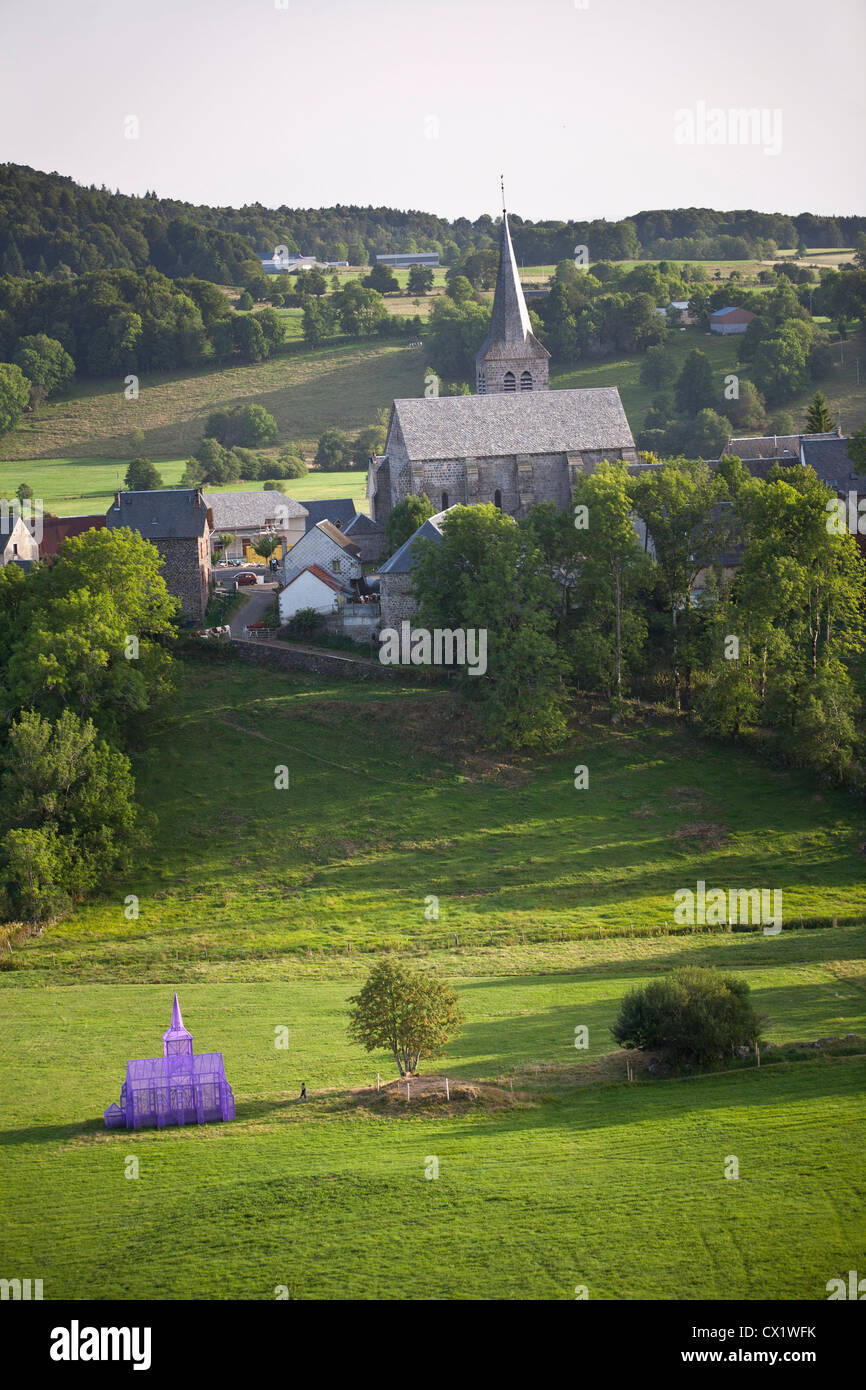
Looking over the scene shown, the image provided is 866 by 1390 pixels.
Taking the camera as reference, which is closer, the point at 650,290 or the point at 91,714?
the point at 91,714

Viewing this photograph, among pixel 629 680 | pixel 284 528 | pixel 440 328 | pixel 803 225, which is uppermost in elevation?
pixel 803 225

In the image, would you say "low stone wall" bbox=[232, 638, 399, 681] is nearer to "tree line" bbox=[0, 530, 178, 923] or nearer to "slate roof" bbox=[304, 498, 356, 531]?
"tree line" bbox=[0, 530, 178, 923]

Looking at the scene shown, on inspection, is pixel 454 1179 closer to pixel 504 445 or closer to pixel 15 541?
pixel 504 445

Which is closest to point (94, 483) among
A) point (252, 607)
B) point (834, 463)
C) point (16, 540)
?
point (16, 540)

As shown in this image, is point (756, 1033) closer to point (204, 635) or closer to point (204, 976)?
point (204, 976)

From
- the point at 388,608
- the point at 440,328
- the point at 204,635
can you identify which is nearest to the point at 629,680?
the point at 388,608

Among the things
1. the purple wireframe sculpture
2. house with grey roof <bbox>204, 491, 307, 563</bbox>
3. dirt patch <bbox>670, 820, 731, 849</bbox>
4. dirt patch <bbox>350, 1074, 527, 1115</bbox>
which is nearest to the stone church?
house with grey roof <bbox>204, 491, 307, 563</bbox>

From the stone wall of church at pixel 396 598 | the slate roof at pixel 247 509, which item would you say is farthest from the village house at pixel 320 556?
the slate roof at pixel 247 509
